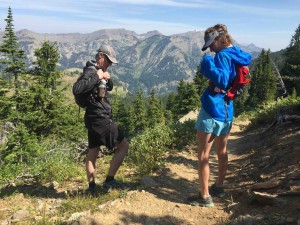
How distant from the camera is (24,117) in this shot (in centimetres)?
2234

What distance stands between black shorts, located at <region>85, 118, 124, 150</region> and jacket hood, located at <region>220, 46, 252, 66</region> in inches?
90.4

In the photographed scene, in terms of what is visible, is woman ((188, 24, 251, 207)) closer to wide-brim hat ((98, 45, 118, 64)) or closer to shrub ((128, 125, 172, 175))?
wide-brim hat ((98, 45, 118, 64))

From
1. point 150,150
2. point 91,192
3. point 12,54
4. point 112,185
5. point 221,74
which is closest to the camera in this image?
point 221,74

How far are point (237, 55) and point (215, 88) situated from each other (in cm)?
60

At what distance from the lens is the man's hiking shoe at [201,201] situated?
4.82 m

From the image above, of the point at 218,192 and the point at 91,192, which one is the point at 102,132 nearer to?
the point at 91,192

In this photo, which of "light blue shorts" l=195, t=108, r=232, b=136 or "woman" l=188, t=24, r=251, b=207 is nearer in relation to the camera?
"woman" l=188, t=24, r=251, b=207

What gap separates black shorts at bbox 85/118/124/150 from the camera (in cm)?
530

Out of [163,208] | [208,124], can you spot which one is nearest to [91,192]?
[163,208]

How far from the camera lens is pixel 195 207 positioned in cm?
488

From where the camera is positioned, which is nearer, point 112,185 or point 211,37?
point 211,37

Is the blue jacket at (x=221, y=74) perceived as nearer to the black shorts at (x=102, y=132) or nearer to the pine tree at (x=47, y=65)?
the black shorts at (x=102, y=132)

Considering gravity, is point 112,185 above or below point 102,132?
below

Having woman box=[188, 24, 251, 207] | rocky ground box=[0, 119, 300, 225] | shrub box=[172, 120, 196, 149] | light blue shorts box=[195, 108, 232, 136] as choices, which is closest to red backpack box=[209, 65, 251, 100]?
woman box=[188, 24, 251, 207]
